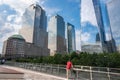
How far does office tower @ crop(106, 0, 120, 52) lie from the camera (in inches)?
4628

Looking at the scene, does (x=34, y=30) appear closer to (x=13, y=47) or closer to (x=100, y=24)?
(x=13, y=47)

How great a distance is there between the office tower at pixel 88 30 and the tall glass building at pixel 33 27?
64256 millimetres

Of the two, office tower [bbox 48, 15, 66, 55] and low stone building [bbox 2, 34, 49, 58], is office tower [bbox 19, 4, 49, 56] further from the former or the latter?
low stone building [bbox 2, 34, 49, 58]

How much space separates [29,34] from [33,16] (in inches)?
869

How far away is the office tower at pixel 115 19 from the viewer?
11756cm

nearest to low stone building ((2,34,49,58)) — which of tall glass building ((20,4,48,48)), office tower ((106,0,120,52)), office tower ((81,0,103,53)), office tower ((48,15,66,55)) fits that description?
tall glass building ((20,4,48,48))

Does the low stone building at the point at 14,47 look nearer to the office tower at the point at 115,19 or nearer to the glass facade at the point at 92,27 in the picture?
the glass facade at the point at 92,27

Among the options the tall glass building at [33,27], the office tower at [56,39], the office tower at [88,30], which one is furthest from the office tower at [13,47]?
the office tower at [88,30]

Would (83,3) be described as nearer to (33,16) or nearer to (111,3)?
(111,3)

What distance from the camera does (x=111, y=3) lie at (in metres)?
126

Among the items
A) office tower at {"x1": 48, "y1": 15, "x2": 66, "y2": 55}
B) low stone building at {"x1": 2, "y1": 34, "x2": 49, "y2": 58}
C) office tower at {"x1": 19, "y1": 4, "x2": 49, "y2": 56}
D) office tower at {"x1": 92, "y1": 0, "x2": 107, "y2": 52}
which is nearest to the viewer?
office tower at {"x1": 92, "y1": 0, "x2": 107, "y2": 52}

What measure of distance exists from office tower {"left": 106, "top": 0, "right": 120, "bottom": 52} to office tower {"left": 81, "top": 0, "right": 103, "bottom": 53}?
1360cm

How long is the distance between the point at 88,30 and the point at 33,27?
71.1 meters

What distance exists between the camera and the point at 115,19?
395ft
